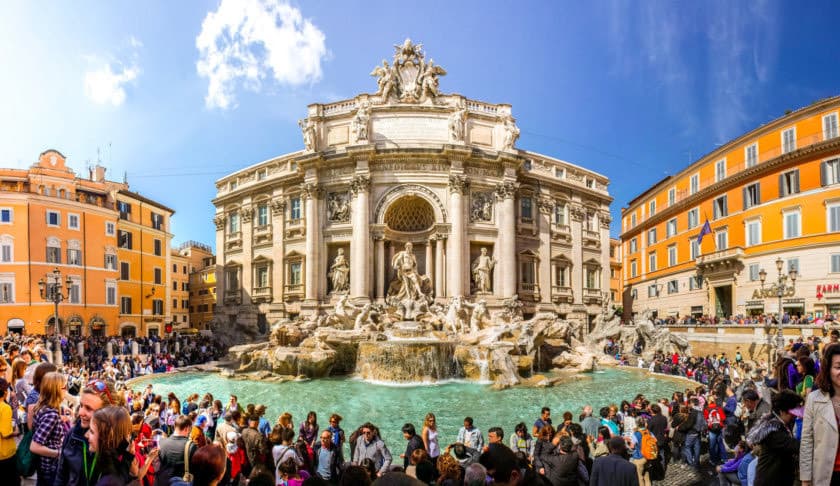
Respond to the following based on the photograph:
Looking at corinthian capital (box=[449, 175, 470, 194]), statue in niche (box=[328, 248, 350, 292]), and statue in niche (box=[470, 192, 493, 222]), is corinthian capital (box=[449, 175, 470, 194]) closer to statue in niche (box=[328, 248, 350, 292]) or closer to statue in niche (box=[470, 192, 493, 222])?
statue in niche (box=[470, 192, 493, 222])

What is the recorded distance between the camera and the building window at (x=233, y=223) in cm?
3563

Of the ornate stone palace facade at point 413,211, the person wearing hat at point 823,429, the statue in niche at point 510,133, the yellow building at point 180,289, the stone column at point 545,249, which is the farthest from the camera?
the yellow building at point 180,289

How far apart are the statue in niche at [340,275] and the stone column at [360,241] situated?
3.17 ft

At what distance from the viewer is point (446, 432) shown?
11.4 m

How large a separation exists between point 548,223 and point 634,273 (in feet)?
59.7

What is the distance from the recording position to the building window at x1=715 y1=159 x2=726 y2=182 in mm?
32812

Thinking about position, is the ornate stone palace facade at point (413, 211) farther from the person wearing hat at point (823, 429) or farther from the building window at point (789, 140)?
the person wearing hat at point (823, 429)

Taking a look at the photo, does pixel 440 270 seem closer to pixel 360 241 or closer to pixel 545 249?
pixel 360 241

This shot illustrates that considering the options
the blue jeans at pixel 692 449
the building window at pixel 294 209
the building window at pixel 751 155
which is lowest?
the blue jeans at pixel 692 449

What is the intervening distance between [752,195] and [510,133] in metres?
15.7

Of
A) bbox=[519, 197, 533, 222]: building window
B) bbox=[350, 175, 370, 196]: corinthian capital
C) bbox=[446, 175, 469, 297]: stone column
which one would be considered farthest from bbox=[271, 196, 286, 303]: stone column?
bbox=[519, 197, 533, 222]: building window

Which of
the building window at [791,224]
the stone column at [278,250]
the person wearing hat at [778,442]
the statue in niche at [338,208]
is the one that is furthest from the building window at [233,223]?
the person wearing hat at [778,442]

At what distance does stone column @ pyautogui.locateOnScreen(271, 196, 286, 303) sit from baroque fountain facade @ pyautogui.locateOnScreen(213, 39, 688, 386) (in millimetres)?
68

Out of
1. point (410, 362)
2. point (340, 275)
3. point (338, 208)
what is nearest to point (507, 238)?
point (340, 275)
